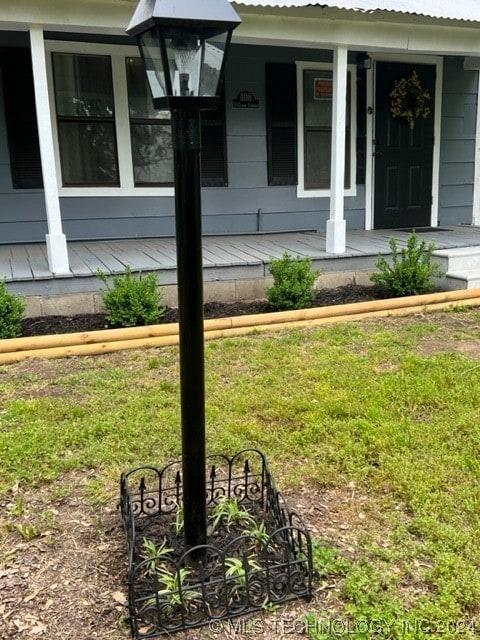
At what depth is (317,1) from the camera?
4.71 meters

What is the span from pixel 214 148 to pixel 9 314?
3354 millimetres

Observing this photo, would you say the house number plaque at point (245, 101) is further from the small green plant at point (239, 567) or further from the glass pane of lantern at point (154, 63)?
the small green plant at point (239, 567)

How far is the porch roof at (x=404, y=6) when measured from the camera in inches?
182

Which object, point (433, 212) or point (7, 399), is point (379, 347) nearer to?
point (7, 399)

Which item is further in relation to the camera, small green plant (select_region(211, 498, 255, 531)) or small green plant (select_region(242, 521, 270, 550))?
small green plant (select_region(211, 498, 255, 531))

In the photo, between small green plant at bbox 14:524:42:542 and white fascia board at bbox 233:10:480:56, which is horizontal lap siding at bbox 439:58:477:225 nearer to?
white fascia board at bbox 233:10:480:56

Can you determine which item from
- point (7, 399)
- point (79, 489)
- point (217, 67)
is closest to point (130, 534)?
point (79, 489)

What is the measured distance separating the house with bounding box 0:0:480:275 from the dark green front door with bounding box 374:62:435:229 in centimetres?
2

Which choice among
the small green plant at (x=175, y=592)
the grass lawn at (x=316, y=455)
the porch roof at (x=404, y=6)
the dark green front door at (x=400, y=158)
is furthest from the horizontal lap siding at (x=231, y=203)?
the small green plant at (x=175, y=592)

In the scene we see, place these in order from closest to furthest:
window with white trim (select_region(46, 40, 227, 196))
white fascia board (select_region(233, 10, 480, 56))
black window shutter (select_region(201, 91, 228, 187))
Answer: white fascia board (select_region(233, 10, 480, 56)) < window with white trim (select_region(46, 40, 227, 196)) < black window shutter (select_region(201, 91, 228, 187))

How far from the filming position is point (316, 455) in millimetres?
2611

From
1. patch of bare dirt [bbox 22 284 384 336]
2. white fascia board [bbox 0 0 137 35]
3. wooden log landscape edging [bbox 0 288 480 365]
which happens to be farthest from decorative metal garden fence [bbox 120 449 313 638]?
white fascia board [bbox 0 0 137 35]

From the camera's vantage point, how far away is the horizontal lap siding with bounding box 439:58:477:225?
7344 mm

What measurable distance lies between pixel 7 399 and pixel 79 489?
1.09 m
